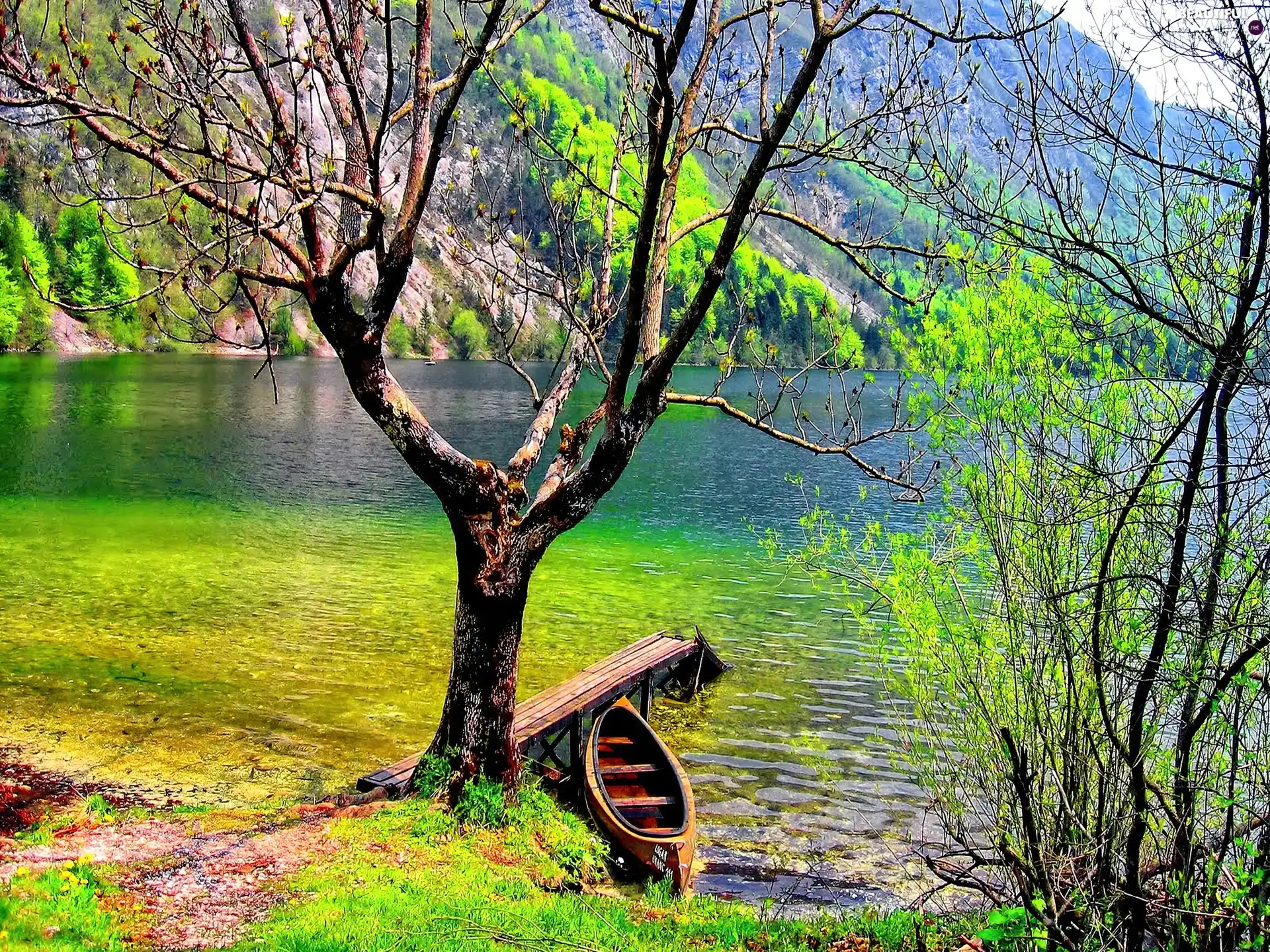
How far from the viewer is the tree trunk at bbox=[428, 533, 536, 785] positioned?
1067 centimetres

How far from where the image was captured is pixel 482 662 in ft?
35.1

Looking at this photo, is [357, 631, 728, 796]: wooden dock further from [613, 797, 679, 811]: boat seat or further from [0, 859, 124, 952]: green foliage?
[0, 859, 124, 952]: green foliage

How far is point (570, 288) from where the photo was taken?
1094 centimetres

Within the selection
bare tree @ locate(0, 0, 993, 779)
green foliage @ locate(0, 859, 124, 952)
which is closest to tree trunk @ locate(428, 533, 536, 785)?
bare tree @ locate(0, 0, 993, 779)

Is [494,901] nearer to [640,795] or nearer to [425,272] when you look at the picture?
[640,795]

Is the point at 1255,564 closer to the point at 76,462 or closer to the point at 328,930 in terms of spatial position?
the point at 328,930

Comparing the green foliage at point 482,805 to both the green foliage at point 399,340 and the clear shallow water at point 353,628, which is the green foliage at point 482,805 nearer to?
the clear shallow water at point 353,628

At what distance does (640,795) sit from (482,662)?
3886 mm

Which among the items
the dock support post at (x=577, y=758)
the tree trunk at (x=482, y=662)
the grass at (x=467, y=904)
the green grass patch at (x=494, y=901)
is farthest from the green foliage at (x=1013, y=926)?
the dock support post at (x=577, y=758)

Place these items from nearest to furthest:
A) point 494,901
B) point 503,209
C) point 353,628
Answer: point 494,901 < point 503,209 < point 353,628

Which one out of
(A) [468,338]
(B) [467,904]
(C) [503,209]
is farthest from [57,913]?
(A) [468,338]

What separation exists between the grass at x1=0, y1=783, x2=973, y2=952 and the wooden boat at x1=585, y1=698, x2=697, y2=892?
0.32 metres

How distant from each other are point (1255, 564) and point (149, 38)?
9.23m

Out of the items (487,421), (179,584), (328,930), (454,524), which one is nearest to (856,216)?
(454,524)
